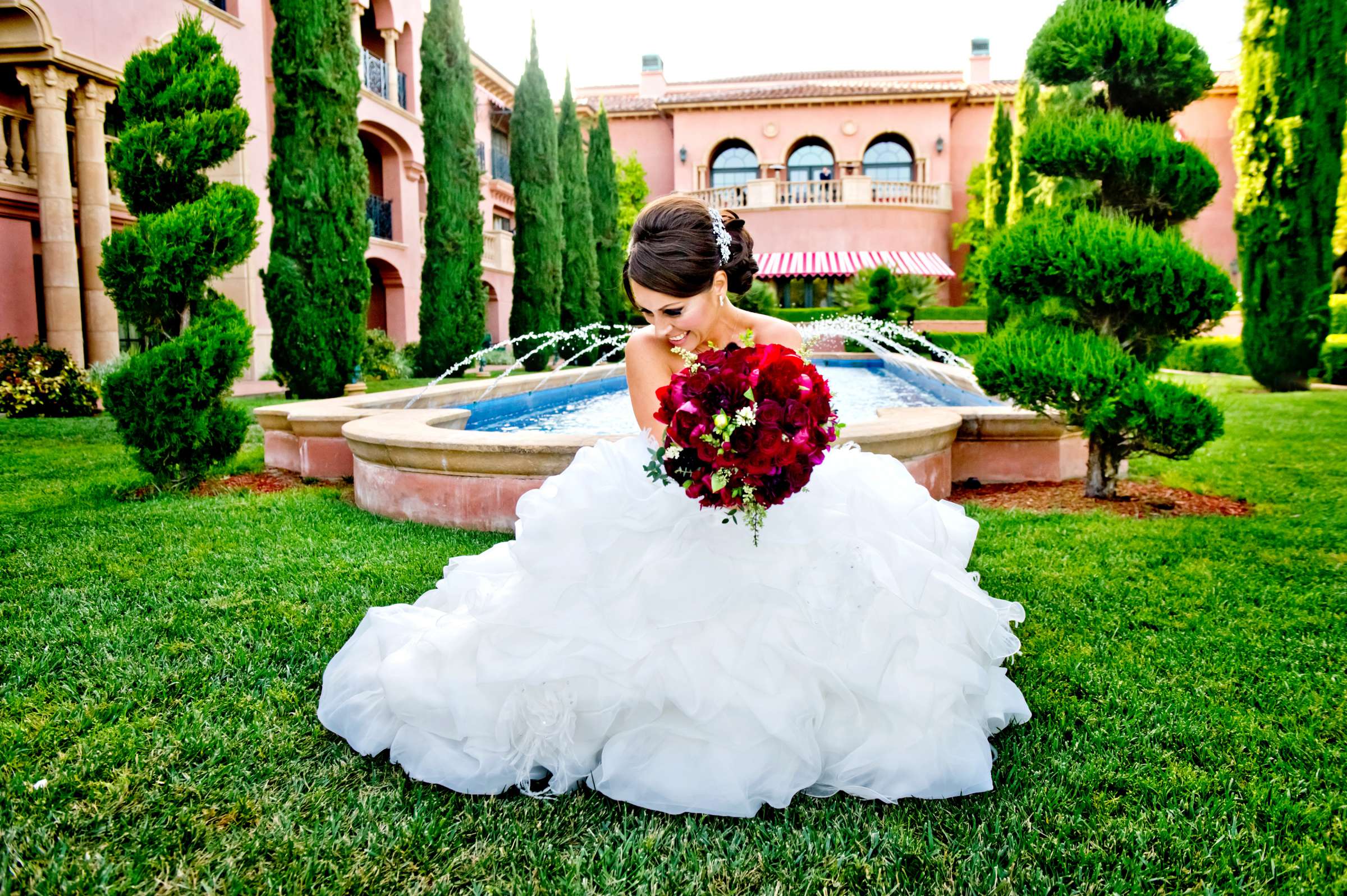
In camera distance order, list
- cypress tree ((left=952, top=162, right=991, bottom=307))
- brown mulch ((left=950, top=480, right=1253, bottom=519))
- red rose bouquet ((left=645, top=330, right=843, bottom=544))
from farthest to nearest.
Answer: cypress tree ((left=952, top=162, right=991, bottom=307)) → brown mulch ((left=950, top=480, right=1253, bottom=519)) → red rose bouquet ((left=645, top=330, right=843, bottom=544))

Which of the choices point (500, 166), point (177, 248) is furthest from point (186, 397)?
point (500, 166)

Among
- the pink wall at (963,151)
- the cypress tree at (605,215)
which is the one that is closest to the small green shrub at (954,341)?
the pink wall at (963,151)

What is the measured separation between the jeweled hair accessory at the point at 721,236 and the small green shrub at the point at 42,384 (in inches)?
458

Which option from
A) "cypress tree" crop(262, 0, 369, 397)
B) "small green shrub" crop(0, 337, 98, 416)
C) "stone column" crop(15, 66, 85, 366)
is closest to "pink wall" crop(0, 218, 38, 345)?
"stone column" crop(15, 66, 85, 366)

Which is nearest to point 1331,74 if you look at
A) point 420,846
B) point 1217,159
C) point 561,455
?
point 561,455

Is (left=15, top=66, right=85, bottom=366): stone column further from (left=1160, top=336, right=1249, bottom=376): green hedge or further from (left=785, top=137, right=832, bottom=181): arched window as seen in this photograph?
(left=785, top=137, right=832, bottom=181): arched window

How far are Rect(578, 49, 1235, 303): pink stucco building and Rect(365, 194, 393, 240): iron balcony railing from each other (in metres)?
13.8

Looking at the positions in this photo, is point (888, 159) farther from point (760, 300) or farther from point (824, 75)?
point (760, 300)

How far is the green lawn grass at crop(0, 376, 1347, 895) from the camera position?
6.52 feet

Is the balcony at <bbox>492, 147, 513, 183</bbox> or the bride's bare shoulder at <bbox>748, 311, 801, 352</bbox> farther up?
the balcony at <bbox>492, 147, 513, 183</bbox>

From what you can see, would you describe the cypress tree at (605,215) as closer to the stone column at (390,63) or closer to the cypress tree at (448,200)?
the stone column at (390,63)

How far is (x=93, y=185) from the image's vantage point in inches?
505

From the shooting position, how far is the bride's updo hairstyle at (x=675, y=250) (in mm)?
2959

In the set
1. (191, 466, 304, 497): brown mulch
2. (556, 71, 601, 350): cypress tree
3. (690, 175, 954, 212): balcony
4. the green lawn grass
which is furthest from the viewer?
(690, 175, 954, 212): balcony
